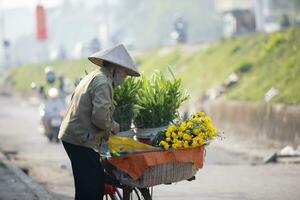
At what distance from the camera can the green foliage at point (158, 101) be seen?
7922 mm

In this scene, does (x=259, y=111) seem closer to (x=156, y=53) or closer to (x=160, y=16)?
(x=156, y=53)

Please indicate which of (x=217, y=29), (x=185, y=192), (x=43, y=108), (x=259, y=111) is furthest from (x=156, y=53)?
(x=217, y=29)

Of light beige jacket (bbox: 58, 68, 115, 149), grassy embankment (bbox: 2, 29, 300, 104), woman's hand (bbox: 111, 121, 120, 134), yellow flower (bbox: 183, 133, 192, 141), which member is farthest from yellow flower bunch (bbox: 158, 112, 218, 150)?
grassy embankment (bbox: 2, 29, 300, 104)

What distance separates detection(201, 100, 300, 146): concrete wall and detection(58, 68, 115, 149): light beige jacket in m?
10.5

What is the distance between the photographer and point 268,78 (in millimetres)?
22469

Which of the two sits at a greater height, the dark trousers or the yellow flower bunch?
the yellow flower bunch

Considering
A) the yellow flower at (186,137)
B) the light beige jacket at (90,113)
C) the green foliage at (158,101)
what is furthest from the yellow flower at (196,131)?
the light beige jacket at (90,113)

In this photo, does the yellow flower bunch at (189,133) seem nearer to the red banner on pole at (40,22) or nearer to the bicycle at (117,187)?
the bicycle at (117,187)

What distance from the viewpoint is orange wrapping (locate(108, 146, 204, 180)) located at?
23.3 ft

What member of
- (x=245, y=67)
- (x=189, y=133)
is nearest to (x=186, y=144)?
(x=189, y=133)

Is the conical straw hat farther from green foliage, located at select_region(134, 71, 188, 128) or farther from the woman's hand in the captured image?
green foliage, located at select_region(134, 71, 188, 128)

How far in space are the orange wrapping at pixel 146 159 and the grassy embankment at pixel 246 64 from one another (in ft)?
27.8

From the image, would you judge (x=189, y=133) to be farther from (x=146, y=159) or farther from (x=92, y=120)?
(x=92, y=120)

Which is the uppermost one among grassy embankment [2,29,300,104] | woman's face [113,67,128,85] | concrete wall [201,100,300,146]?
woman's face [113,67,128,85]
